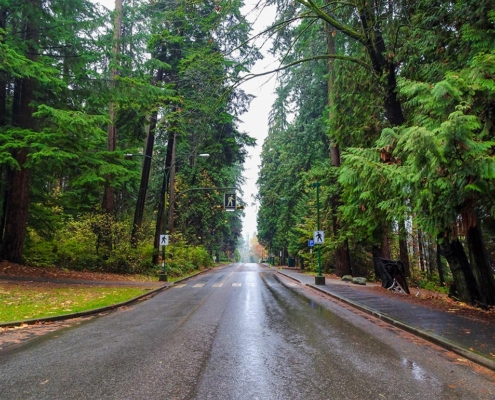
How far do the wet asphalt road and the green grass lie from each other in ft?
5.77

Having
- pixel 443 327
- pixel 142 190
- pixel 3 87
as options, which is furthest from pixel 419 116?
pixel 142 190

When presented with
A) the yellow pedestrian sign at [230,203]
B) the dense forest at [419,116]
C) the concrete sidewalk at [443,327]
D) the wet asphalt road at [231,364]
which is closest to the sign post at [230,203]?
the yellow pedestrian sign at [230,203]

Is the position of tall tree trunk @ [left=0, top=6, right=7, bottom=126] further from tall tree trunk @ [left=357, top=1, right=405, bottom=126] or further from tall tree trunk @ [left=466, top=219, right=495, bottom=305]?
tall tree trunk @ [left=466, top=219, right=495, bottom=305]

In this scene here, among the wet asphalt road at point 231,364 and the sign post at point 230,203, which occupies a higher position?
the sign post at point 230,203

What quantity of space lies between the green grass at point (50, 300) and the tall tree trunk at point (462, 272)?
11404 mm

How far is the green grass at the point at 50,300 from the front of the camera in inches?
368

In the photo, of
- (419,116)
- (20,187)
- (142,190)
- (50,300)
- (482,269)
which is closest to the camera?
(419,116)

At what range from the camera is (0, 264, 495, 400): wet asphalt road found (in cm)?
428

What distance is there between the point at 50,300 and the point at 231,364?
8.66m

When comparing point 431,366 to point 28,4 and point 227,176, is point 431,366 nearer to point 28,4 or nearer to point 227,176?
point 28,4

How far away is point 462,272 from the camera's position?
11625 millimetres

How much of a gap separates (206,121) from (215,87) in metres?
1.51

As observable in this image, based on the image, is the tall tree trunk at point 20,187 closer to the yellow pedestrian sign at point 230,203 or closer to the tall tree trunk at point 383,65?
the yellow pedestrian sign at point 230,203

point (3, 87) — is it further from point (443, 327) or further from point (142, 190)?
point (443, 327)
